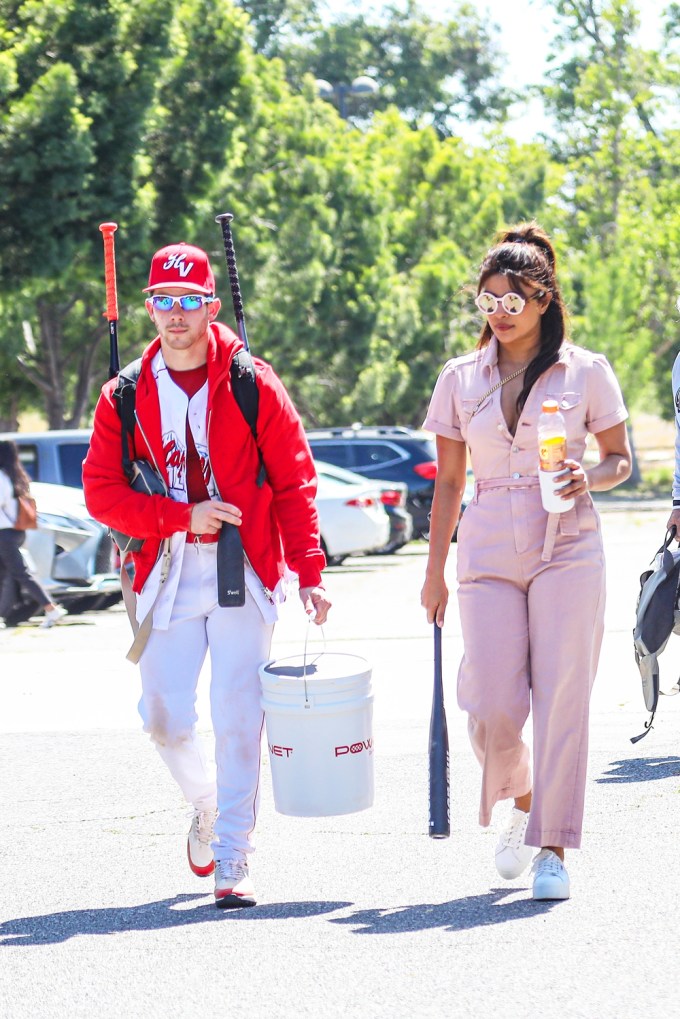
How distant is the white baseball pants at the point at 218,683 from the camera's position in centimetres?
528

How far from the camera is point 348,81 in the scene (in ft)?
218

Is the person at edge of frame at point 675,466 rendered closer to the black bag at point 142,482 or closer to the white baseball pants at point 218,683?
the white baseball pants at point 218,683

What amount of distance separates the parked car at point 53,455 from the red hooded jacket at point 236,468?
13.3 m

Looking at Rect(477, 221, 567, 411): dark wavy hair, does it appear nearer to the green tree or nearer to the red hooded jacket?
the red hooded jacket

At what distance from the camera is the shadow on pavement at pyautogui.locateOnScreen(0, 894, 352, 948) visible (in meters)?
5.01

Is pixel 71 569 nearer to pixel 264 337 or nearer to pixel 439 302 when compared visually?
pixel 264 337

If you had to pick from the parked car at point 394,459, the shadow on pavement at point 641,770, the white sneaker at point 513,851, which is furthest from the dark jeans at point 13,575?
the parked car at point 394,459

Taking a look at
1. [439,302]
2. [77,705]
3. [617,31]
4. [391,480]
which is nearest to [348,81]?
[617,31]

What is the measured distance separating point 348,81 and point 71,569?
5406 cm

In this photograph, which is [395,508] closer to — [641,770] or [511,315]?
[641,770]

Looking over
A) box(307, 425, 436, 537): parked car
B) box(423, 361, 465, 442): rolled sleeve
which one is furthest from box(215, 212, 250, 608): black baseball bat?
box(307, 425, 436, 537): parked car

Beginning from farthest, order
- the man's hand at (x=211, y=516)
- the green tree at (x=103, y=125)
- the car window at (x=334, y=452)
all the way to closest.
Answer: the car window at (x=334, y=452), the green tree at (x=103, y=125), the man's hand at (x=211, y=516)

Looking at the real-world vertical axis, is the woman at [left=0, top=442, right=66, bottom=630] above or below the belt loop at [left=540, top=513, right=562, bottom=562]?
below

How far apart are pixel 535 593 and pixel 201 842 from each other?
4.63ft
